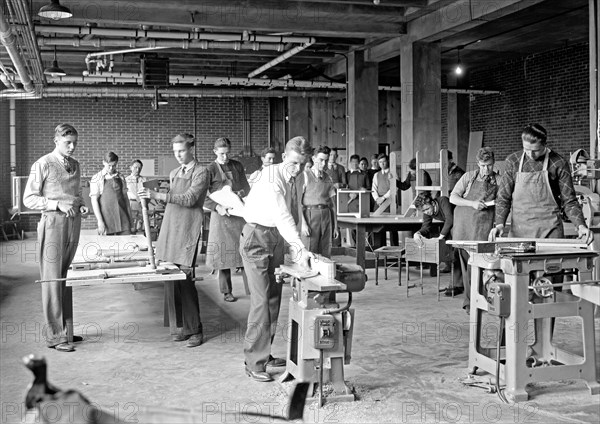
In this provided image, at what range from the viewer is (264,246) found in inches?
184

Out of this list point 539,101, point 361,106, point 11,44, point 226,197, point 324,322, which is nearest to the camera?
point 324,322

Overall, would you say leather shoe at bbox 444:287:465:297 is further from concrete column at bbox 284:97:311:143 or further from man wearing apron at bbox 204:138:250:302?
concrete column at bbox 284:97:311:143

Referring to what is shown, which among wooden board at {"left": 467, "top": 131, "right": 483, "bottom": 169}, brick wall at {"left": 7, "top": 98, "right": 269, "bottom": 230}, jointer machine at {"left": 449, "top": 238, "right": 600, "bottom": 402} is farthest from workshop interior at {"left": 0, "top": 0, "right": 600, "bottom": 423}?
wooden board at {"left": 467, "top": 131, "right": 483, "bottom": 169}

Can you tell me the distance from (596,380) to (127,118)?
15.6 m

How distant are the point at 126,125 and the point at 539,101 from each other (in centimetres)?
1069

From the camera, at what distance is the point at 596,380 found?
454 cm

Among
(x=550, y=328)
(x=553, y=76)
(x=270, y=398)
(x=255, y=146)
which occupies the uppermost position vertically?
(x=553, y=76)

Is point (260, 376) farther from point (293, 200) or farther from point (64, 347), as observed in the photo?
point (64, 347)

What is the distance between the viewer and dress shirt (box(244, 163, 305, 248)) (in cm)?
450

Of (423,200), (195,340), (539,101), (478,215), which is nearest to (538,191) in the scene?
(478,215)

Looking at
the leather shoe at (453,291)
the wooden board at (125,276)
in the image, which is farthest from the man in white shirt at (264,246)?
the leather shoe at (453,291)

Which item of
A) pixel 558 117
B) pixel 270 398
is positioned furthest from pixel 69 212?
pixel 558 117

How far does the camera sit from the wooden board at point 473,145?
17.8m

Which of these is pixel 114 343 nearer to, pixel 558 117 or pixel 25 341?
pixel 25 341
